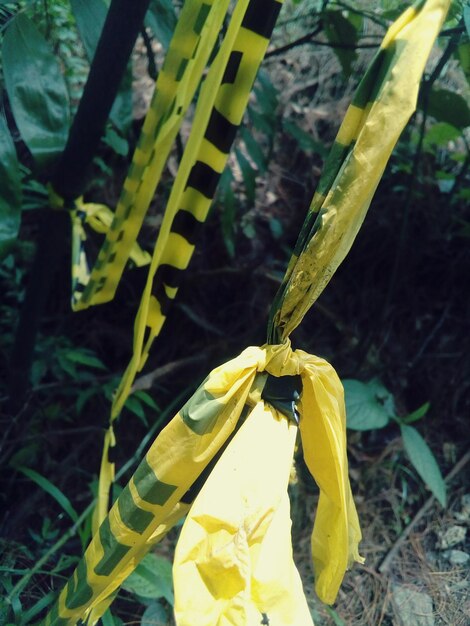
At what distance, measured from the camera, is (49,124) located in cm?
63

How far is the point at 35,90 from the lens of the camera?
61 centimetres

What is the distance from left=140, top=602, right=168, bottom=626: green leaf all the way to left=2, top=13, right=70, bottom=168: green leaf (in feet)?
1.90

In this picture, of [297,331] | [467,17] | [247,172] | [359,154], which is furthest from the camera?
[297,331]

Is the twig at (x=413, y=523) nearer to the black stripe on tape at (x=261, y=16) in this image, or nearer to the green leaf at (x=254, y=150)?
the green leaf at (x=254, y=150)

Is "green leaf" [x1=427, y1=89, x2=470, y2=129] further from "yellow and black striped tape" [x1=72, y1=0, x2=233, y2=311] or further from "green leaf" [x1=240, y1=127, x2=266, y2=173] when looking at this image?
"yellow and black striped tape" [x1=72, y1=0, x2=233, y2=311]

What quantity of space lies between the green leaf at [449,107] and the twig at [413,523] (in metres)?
0.57

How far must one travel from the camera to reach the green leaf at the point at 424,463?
2.87 ft

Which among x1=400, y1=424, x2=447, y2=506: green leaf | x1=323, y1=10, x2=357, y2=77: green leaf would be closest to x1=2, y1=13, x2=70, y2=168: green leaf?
x1=323, y1=10, x2=357, y2=77: green leaf

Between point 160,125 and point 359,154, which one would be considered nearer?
point 359,154

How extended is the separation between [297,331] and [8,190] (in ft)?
2.23

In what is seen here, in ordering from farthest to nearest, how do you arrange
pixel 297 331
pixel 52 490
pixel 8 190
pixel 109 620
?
pixel 297 331
pixel 52 490
pixel 109 620
pixel 8 190

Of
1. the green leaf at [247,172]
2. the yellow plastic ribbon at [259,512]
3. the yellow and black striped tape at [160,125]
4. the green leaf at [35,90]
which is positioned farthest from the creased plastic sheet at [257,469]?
the green leaf at [247,172]

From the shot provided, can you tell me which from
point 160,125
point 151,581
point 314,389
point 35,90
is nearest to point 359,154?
point 314,389

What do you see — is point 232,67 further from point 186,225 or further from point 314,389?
point 314,389
